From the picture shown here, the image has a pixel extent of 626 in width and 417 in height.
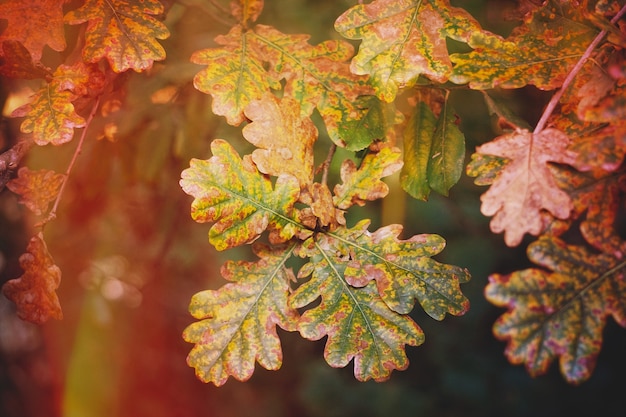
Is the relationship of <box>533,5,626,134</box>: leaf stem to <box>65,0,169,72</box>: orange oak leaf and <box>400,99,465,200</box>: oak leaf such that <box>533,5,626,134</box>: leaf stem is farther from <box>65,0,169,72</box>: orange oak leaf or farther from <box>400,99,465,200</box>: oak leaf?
<box>65,0,169,72</box>: orange oak leaf

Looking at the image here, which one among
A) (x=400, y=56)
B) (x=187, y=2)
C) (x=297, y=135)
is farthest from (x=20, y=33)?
(x=400, y=56)

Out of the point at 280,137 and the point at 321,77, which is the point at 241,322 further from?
the point at 321,77

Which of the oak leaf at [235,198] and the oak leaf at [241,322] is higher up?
the oak leaf at [235,198]

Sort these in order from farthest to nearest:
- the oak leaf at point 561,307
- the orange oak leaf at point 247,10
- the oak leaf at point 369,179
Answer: the orange oak leaf at point 247,10, the oak leaf at point 369,179, the oak leaf at point 561,307

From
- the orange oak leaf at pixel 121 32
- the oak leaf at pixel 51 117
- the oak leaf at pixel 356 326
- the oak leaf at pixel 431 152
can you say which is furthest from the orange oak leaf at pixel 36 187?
the oak leaf at pixel 431 152

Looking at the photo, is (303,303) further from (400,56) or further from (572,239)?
(572,239)

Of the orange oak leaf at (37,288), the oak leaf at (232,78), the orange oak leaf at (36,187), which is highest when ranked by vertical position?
the oak leaf at (232,78)

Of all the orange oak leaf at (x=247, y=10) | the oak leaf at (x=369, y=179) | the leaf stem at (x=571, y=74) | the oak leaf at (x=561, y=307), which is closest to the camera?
the oak leaf at (x=561, y=307)

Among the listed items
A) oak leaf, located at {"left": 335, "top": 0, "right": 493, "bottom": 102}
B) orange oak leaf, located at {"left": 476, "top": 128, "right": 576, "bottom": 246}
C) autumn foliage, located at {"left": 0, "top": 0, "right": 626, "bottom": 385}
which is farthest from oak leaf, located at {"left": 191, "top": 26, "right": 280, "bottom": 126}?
orange oak leaf, located at {"left": 476, "top": 128, "right": 576, "bottom": 246}

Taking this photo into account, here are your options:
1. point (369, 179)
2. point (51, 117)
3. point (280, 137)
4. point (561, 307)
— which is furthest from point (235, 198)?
point (561, 307)

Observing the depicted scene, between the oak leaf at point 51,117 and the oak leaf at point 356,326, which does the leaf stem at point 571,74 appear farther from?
the oak leaf at point 51,117
